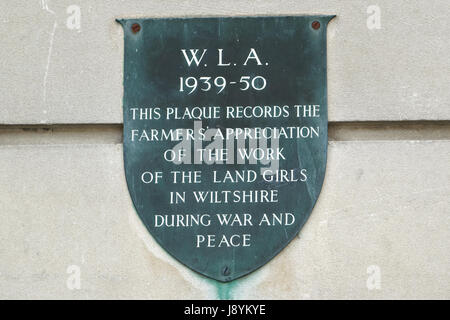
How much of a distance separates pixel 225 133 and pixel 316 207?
0.41 m

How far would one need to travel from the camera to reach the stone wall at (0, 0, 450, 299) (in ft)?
11.5

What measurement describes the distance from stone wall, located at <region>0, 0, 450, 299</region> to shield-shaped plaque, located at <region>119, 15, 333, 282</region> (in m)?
Answer: 0.05

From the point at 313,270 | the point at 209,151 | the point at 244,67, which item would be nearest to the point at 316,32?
the point at 244,67

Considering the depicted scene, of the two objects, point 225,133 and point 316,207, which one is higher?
point 225,133

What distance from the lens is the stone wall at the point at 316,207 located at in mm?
3494

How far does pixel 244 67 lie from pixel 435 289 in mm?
1019

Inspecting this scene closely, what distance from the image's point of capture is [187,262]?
3533 millimetres

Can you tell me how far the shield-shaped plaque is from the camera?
3529mm

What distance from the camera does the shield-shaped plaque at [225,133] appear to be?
3.53m

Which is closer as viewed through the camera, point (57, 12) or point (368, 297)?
point (368, 297)

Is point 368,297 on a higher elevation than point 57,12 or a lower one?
lower

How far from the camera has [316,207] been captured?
3535 mm

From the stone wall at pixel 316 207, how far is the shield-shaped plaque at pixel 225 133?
0.16 ft

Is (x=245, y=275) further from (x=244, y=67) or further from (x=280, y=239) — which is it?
(x=244, y=67)
